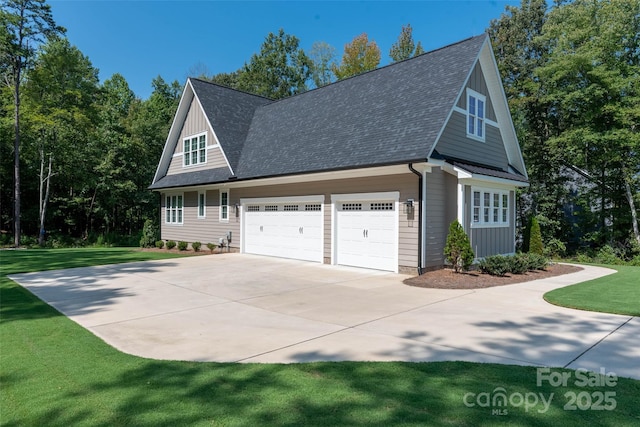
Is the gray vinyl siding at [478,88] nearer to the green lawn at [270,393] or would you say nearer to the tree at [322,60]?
the green lawn at [270,393]

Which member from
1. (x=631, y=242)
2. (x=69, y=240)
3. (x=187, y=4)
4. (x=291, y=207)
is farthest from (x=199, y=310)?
(x=69, y=240)

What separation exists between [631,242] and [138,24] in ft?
85.8

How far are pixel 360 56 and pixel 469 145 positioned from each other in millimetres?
23573

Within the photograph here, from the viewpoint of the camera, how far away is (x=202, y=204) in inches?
767

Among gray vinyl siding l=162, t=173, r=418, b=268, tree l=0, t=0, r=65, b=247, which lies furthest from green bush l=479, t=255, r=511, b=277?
tree l=0, t=0, r=65, b=247

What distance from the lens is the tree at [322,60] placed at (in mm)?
37438

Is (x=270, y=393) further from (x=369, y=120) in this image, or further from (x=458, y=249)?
(x=369, y=120)

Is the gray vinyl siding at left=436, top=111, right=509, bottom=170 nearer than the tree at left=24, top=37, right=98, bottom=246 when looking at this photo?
Yes

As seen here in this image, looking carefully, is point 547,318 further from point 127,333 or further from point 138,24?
point 138,24

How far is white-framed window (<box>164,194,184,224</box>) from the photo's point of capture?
69.6 ft

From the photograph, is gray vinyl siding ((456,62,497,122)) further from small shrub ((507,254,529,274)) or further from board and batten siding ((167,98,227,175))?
board and batten siding ((167,98,227,175))

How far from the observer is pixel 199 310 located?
23.1ft

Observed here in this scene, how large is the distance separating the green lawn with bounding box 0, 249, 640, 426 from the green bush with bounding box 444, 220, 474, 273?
6.84 metres

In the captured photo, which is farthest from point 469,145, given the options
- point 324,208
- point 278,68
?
point 278,68
